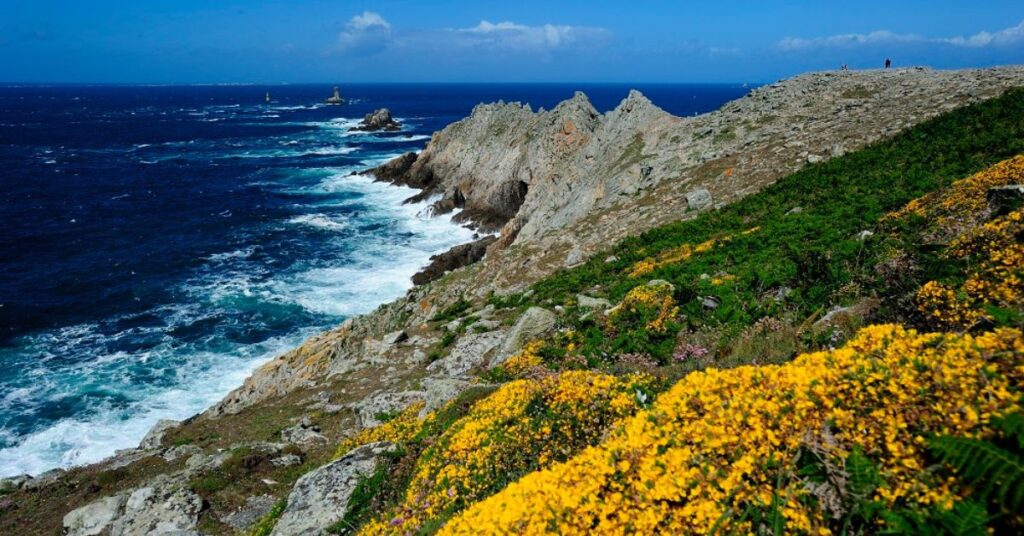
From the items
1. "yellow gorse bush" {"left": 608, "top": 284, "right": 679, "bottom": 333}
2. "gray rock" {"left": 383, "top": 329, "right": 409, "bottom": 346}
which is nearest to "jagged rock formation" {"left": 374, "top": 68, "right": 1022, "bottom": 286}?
"gray rock" {"left": 383, "top": 329, "right": 409, "bottom": 346}

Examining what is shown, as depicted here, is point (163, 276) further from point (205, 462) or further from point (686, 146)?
point (686, 146)

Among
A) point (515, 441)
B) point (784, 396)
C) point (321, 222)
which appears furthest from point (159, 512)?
point (321, 222)

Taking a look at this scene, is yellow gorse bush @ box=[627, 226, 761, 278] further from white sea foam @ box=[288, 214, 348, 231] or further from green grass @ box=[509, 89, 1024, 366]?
white sea foam @ box=[288, 214, 348, 231]

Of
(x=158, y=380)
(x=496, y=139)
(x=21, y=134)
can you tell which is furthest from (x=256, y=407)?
(x=21, y=134)

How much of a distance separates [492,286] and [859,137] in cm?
2021

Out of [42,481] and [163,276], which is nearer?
[42,481]

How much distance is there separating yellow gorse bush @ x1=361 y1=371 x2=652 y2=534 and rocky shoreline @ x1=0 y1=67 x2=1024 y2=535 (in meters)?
2.41

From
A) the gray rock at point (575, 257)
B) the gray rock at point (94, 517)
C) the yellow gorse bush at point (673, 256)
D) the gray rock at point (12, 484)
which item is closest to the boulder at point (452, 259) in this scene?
the gray rock at point (575, 257)

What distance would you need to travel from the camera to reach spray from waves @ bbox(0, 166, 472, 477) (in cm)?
3023

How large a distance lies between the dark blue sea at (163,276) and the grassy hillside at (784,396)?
2746cm

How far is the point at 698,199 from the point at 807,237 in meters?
12.2

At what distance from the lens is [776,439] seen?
5.64 metres

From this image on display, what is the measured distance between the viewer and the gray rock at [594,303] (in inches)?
708

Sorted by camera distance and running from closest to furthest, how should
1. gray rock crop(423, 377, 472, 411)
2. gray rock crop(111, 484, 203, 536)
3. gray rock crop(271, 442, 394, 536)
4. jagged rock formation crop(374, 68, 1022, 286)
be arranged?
gray rock crop(271, 442, 394, 536) → gray rock crop(423, 377, 472, 411) → gray rock crop(111, 484, 203, 536) → jagged rock formation crop(374, 68, 1022, 286)
